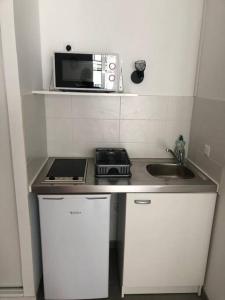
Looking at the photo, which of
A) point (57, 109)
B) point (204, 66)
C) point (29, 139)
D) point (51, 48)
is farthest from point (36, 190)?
point (204, 66)

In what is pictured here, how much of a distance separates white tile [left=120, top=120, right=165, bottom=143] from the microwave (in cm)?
44

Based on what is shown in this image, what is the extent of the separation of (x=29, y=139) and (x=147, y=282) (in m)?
1.32

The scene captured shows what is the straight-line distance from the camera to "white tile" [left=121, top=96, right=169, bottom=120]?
190 cm

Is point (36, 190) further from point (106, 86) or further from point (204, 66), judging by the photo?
point (204, 66)

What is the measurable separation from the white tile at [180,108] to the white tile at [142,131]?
113 mm

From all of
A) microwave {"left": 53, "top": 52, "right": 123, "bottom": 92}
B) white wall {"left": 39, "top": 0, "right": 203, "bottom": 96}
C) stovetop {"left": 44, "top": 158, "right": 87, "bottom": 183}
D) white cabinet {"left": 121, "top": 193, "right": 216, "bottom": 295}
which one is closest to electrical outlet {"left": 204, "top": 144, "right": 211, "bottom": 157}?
white cabinet {"left": 121, "top": 193, "right": 216, "bottom": 295}

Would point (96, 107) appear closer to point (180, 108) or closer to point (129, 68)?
point (129, 68)

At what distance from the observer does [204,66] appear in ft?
5.68

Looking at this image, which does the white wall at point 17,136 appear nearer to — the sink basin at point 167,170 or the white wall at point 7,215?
the white wall at point 7,215

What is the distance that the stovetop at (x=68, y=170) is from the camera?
4.96ft

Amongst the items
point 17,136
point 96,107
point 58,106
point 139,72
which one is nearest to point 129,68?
point 139,72

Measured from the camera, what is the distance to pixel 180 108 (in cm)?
195

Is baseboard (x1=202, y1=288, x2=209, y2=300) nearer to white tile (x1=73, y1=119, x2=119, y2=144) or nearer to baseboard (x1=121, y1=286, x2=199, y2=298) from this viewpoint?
baseboard (x1=121, y1=286, x2=199, y2=298)

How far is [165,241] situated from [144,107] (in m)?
1.05
